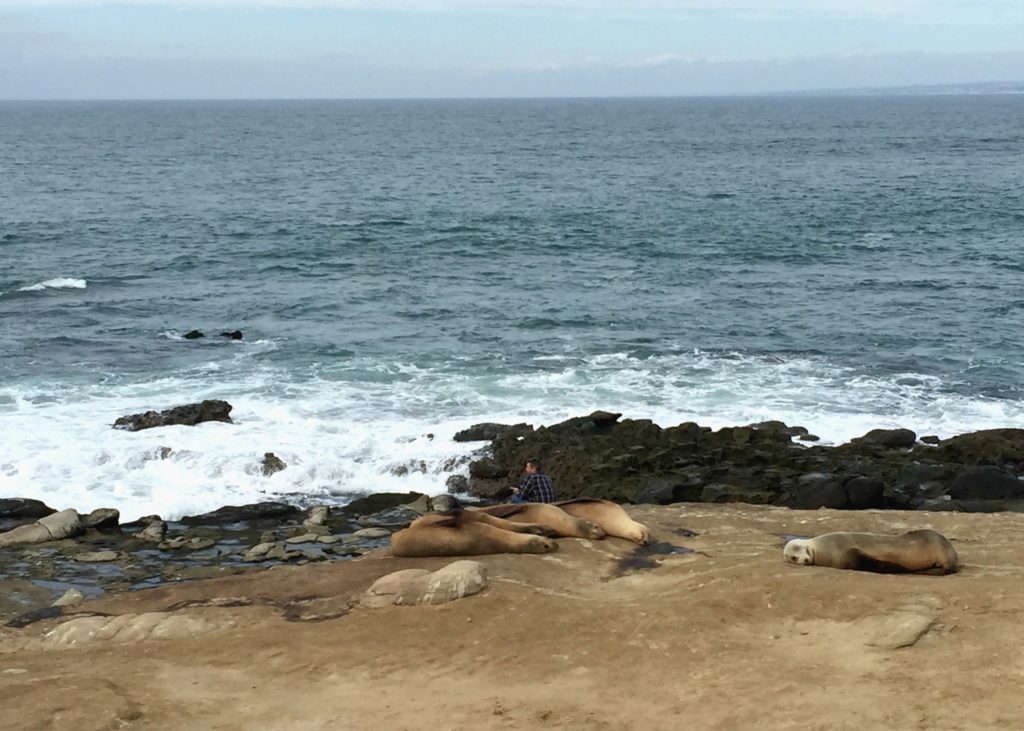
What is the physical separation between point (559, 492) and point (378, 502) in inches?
127

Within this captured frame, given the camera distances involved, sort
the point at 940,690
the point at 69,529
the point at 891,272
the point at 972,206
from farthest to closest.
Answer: the point at 972,206, the point at 891,272, the point at 69,529, the point at 940,690

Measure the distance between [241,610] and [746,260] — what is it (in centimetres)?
3542

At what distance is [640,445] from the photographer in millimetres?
22250

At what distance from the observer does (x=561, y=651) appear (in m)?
10.6

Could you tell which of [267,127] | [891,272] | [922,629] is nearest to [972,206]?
[891,272]

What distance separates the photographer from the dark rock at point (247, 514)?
1972cm

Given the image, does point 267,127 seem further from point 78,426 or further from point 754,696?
point 754,696

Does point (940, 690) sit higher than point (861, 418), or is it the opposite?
point (940, 690)

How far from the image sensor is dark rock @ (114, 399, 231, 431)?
24188 mm

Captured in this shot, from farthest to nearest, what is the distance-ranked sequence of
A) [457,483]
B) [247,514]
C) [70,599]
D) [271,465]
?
[271,465], [457,483], [247,514], [70,599]

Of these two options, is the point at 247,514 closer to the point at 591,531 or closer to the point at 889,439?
the point at 591,531

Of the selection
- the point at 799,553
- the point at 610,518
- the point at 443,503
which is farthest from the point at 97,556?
the point at 799,553

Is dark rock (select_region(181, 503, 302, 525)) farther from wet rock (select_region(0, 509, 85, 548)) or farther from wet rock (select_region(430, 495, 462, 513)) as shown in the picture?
wet rock (select_region(430, 495, 462, 513))

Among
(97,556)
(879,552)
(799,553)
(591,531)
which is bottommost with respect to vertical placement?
(97,556)
